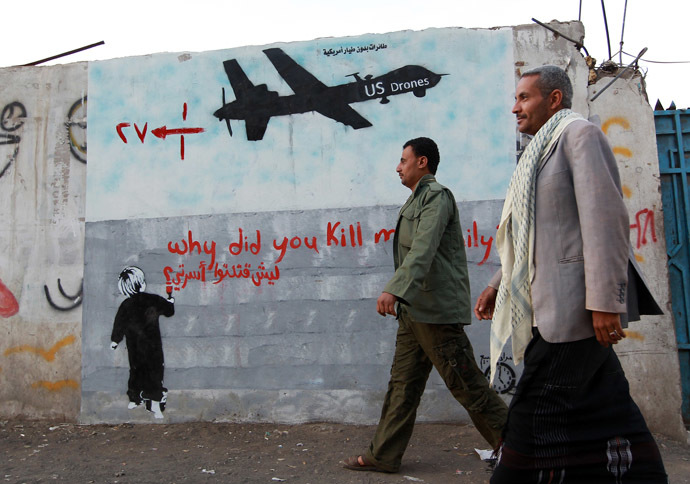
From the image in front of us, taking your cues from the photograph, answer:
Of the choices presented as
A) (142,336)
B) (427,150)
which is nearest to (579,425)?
(427,150)

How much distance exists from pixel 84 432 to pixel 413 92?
330 centimetres

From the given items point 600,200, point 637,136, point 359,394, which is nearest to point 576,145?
point 600,200

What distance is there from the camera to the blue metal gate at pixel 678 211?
4094mm

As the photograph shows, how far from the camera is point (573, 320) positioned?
6.47 feet

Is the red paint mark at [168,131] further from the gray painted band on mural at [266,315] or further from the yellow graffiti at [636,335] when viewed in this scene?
the yellow graffiti at [636,335]

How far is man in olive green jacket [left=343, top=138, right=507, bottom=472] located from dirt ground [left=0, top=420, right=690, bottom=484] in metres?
0.27

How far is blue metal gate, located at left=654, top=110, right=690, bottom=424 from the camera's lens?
4094 mm

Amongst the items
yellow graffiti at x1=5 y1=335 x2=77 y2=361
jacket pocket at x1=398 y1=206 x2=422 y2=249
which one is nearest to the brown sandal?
jacket pocket at x1=398 y1=206 x2=422 y2=249

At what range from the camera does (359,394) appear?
4156mm

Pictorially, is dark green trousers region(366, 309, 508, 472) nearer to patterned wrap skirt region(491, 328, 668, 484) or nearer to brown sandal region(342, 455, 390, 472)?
brown sandal region(342, 455, 390, 472)

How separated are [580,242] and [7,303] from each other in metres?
4.25

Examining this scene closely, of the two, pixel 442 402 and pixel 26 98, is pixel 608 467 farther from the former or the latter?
pixel 26 98

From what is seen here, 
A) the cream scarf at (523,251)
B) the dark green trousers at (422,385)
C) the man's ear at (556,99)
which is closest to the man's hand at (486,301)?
the cream scarf at (523,251)

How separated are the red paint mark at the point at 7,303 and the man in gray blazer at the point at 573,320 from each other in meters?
3.95
